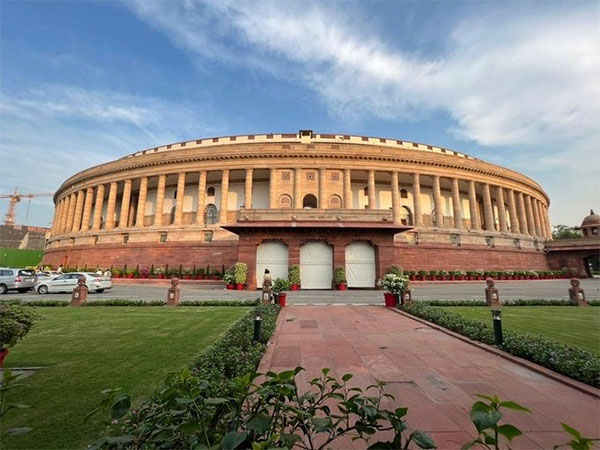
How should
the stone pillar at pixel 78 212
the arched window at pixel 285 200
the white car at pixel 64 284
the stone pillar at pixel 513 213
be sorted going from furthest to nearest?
the stone pillar at pixel 78 212
the stone pillar at pixel 513 213
the arched window at pixel 285 200
the white car at pixel 64 284

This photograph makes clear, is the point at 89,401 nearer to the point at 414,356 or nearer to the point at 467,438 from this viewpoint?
the point at 467,438

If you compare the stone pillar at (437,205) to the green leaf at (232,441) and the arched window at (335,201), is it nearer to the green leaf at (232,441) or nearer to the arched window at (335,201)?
the arched window at (335,201)

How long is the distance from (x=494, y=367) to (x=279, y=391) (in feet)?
18.8

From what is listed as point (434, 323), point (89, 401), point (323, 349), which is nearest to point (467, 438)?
point (323, 349)

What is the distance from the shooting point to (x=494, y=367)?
5.73m

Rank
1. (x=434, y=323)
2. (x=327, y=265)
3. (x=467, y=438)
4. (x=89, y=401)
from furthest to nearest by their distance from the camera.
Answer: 1. (x=327, y=265)
2. (x=434, y=323)
3. (x=89, y=401)
4. (x=467, y=438)

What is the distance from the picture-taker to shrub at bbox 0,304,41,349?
4.84 m

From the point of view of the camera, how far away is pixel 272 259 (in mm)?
21750

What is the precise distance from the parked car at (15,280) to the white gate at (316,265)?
1877 centimetres

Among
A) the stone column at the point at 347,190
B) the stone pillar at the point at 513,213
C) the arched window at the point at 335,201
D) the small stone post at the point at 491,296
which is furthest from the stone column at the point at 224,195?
the stone pillar at the point at 513,213

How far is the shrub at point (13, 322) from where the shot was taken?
15.9 feet

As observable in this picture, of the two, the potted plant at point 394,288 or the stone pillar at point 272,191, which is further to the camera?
the stone pillar at point 272,191

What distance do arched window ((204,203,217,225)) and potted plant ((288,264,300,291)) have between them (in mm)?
19909

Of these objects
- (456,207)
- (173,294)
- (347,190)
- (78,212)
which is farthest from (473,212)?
(78,212)
